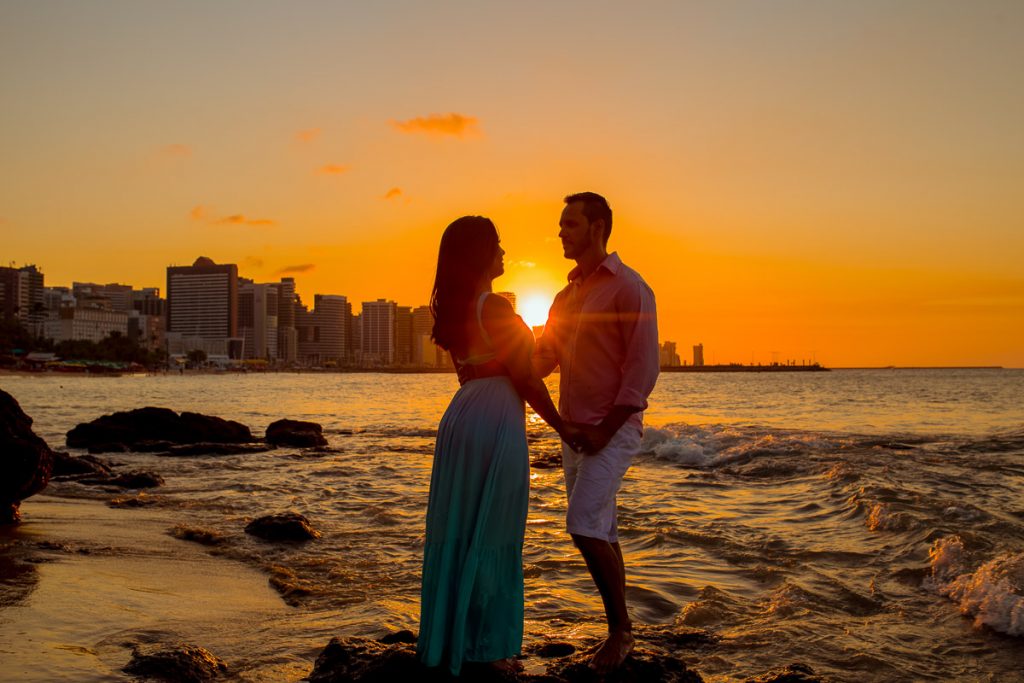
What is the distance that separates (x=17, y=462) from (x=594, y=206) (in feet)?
22.7

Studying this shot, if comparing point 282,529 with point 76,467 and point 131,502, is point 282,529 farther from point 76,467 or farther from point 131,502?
point 76,467

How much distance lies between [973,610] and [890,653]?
1.29 m

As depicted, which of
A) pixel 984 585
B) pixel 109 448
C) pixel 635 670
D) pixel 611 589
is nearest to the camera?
pixel 635 670

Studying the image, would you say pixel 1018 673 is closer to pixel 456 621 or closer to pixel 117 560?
pixel 456 621

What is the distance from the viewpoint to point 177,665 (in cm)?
387

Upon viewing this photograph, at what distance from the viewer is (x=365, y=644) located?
395cm

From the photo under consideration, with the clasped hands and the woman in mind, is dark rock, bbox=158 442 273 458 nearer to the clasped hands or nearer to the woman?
the woman

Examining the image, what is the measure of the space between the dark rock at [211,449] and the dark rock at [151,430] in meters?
1.19

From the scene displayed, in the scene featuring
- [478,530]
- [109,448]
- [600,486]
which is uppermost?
[600,486]

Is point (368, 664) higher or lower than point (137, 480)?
higher

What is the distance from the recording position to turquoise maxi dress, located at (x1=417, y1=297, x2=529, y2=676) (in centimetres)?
358

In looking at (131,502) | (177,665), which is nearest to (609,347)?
(177,665)

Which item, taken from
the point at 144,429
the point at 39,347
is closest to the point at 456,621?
the point at 144,429

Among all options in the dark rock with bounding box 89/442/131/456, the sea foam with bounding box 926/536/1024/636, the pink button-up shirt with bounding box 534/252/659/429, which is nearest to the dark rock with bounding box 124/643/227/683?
the pink button-up shirt with bounding box 534/252/659/429
